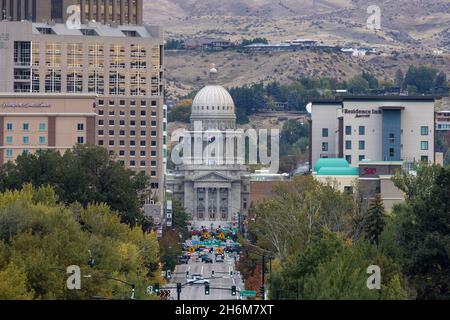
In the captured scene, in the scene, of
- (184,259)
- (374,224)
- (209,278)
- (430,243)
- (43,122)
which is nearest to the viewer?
(430,243)

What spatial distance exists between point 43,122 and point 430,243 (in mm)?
101359

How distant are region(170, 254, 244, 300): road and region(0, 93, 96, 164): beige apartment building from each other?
15.4 meters

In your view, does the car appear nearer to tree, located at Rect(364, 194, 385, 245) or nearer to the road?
the road

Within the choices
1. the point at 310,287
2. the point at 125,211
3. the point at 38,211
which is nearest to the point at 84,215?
the point at 38,211

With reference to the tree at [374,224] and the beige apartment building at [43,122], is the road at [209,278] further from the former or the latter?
the beige apartment building at [43,122]

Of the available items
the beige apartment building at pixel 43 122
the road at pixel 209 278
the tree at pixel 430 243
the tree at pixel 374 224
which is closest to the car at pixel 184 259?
the road at pixel 209 278

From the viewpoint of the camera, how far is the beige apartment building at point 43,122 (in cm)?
18962

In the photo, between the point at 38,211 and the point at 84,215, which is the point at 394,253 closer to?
the point at 38,211

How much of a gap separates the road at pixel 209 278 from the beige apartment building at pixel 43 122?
15373mm

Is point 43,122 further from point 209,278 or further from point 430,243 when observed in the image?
point 430,243

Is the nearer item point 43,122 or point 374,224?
point 374,224

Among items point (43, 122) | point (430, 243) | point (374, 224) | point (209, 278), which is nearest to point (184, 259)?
point (43, 122)

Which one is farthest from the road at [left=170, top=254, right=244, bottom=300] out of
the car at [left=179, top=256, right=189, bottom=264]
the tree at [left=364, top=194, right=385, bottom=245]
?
the tree at [left=364, top=194, right=385, bottom=245]

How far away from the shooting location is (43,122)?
190000 mm
